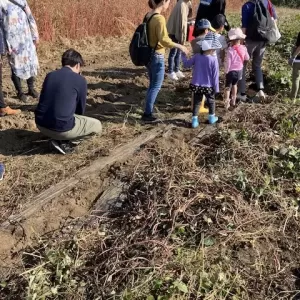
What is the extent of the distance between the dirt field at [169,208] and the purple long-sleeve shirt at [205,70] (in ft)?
1.86

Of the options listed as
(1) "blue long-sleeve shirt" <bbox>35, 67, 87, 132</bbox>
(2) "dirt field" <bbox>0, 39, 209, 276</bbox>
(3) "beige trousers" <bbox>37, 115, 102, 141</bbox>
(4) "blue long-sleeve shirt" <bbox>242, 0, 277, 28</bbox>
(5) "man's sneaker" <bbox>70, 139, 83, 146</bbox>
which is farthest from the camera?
(4) "blue long-sleeve shirt" <bbox>242, 0, 277, 28</bbox>

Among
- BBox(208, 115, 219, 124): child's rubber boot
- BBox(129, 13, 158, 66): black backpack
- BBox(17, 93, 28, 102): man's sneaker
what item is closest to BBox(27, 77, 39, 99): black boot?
BBox(17, 93, 28, 102): man's sneaker

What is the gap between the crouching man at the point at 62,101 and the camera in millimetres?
4863

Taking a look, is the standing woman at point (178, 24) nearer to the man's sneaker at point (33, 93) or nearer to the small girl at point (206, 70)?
the small girl at point (206, 70)

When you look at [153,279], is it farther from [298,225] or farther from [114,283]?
[298,225]

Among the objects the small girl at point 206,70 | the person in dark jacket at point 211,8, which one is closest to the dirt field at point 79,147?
the small girl at point 206,70

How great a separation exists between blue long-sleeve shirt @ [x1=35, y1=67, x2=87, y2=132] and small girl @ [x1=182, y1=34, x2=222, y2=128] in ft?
4.77

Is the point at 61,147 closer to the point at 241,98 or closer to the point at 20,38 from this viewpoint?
the point at 20,38

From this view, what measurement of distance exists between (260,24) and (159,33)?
1.78 meters

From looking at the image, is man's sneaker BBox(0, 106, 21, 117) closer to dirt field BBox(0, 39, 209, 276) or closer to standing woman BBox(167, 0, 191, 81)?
dirt field BBox(0, 39, 209, 276)

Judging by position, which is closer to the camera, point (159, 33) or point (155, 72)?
point (159, 33)

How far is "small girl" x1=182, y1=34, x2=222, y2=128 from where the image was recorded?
540 cm

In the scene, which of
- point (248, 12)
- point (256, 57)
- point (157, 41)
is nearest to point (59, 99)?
point (157, 41)

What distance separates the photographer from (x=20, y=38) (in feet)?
19.7
